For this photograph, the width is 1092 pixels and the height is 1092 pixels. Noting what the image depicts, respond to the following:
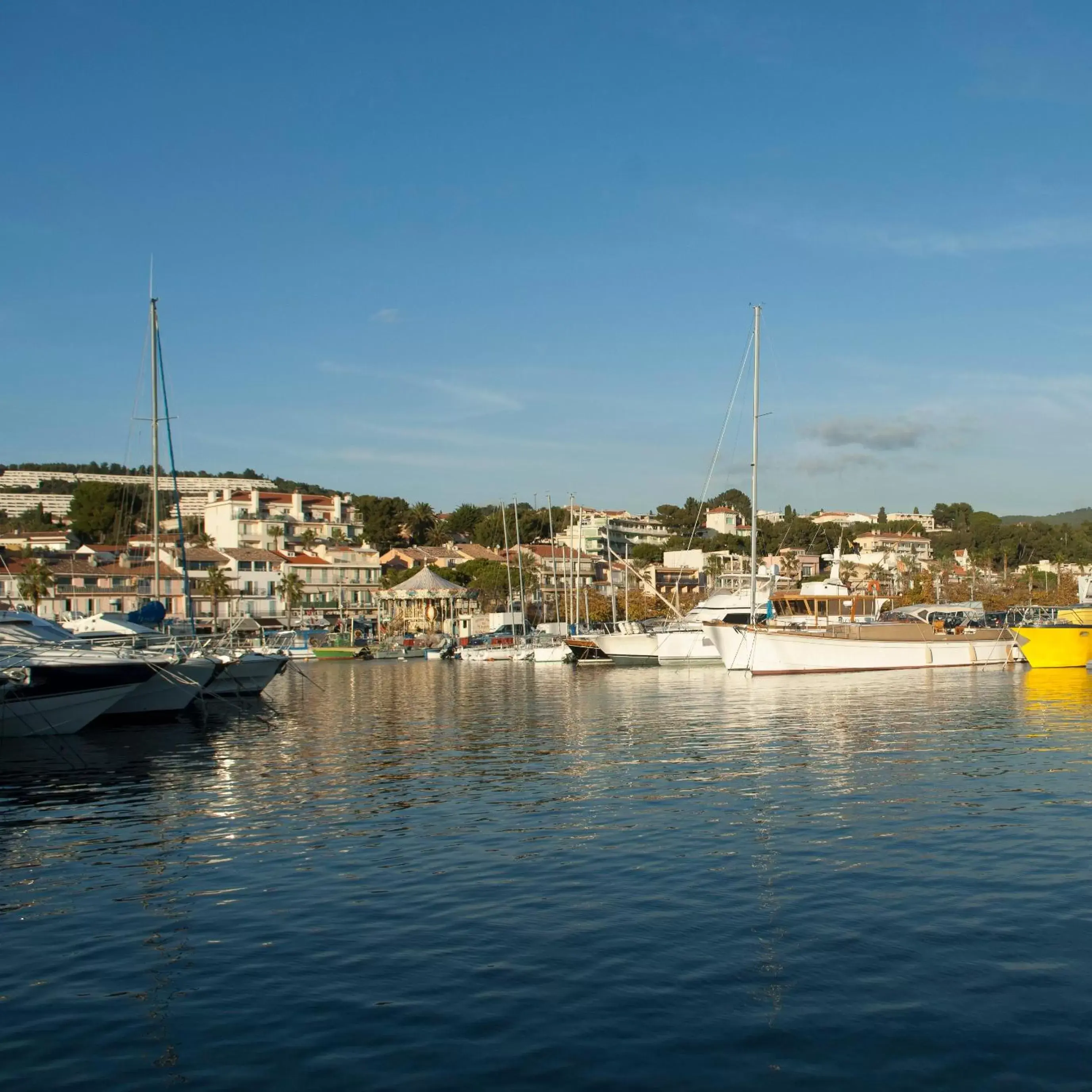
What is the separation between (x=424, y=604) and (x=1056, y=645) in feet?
307

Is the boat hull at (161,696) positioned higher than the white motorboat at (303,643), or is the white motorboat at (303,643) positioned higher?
the boat hull at (161,696)

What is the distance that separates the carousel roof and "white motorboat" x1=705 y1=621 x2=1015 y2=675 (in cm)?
7532

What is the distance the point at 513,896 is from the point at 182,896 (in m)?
4.48

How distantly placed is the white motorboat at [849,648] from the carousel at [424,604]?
76.5 metres

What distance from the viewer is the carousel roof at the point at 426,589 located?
140000mm

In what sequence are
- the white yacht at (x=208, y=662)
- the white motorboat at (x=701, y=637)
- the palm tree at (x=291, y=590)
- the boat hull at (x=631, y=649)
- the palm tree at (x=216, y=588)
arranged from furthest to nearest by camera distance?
the palm tree at (x=291, y=590) < the palm tree at (x=216, y=588) < the boat hull at (x=631, y=649) < the white motorboat at (x=701, y=637) < the white yacht at (x=208, y=662)

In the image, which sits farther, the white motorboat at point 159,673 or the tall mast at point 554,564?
the tall mast at point 554,564

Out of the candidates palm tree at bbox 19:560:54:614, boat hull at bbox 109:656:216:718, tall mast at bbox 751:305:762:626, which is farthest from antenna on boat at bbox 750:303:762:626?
palm tree at bbox 19:560:54:614

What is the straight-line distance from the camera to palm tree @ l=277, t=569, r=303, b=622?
140 m

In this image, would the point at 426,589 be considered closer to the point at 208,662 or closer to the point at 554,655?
the point at 554,655

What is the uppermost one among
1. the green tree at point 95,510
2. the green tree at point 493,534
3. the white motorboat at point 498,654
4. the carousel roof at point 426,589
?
the green tree at point 95,510

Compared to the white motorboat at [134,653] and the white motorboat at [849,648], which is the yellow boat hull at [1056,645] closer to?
the white motorboat at [849,648]

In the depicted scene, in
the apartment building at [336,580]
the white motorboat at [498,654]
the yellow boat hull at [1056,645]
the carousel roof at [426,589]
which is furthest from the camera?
the apartment building at [336,580]

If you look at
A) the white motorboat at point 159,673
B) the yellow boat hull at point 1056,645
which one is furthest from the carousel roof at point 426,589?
the white motorboat at point 159,673
